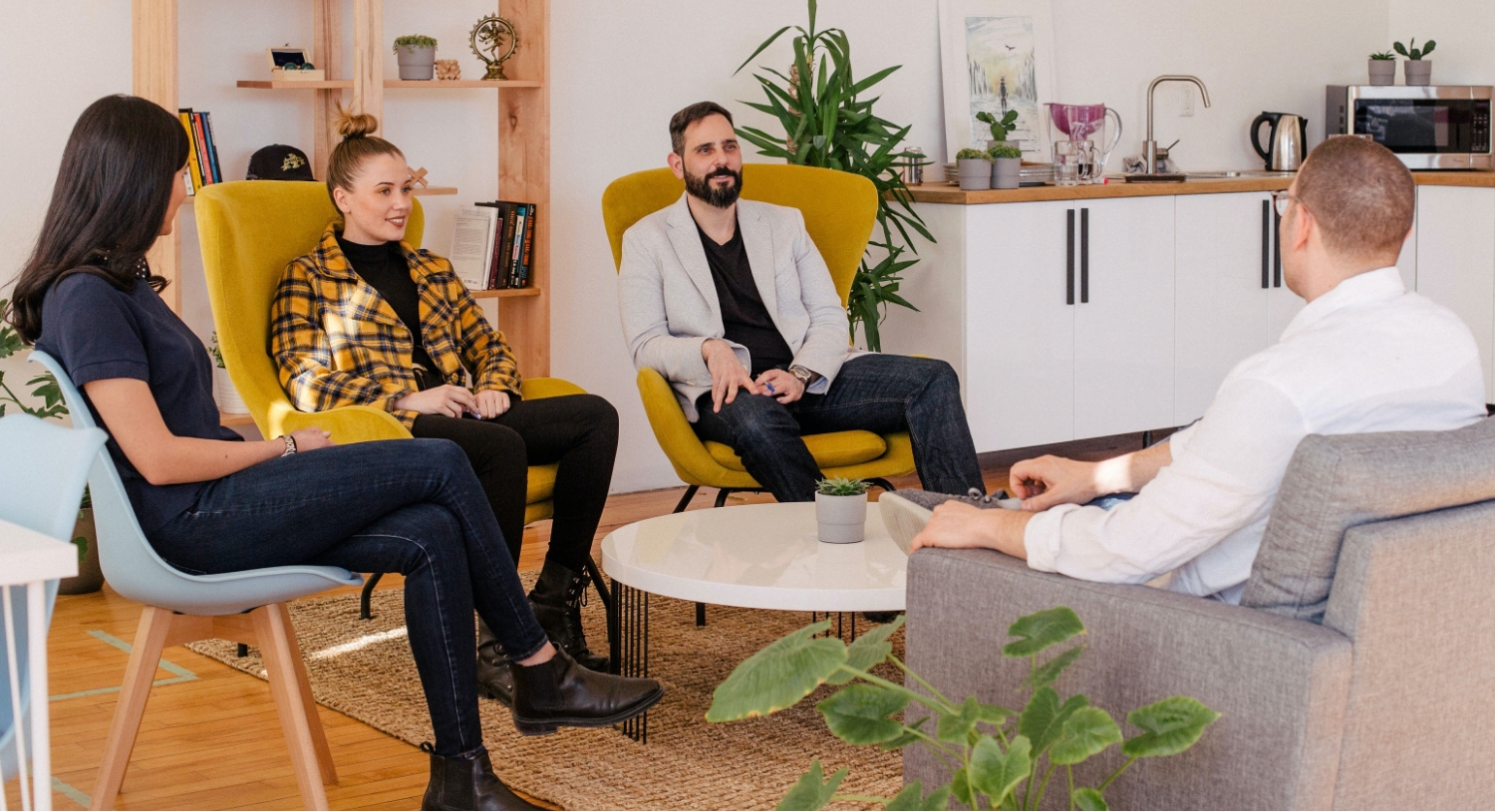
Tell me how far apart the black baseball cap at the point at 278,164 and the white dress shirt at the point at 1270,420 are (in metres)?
2.67

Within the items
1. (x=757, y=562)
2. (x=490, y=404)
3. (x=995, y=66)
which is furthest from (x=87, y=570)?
(x=995, y=66)

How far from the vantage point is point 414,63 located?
414 cm

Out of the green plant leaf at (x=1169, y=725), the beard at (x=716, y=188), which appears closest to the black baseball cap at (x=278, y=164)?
the beard at (x=716, y=188)

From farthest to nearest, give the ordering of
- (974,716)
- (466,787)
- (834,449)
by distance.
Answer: (834,449) → (466,787) → (974,716)

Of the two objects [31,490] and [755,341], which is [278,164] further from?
[31,490]

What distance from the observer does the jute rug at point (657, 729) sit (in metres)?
2.50

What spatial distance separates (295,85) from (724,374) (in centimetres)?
138

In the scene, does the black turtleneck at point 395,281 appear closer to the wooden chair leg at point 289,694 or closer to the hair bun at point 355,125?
the hair bun at point 355,125

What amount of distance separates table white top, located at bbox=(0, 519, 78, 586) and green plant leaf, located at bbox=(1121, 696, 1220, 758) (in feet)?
3.17

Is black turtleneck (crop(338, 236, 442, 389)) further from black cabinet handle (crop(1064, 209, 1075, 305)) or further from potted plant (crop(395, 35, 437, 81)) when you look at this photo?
black cabinet handle (crop(1064, 209, 1075, 305))

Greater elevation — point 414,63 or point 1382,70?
point 1382,70

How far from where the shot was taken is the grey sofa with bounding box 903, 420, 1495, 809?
4.95 feet

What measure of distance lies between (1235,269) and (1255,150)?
0.92m

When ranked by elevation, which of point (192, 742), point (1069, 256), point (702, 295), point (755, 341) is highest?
point (1069, 256)
